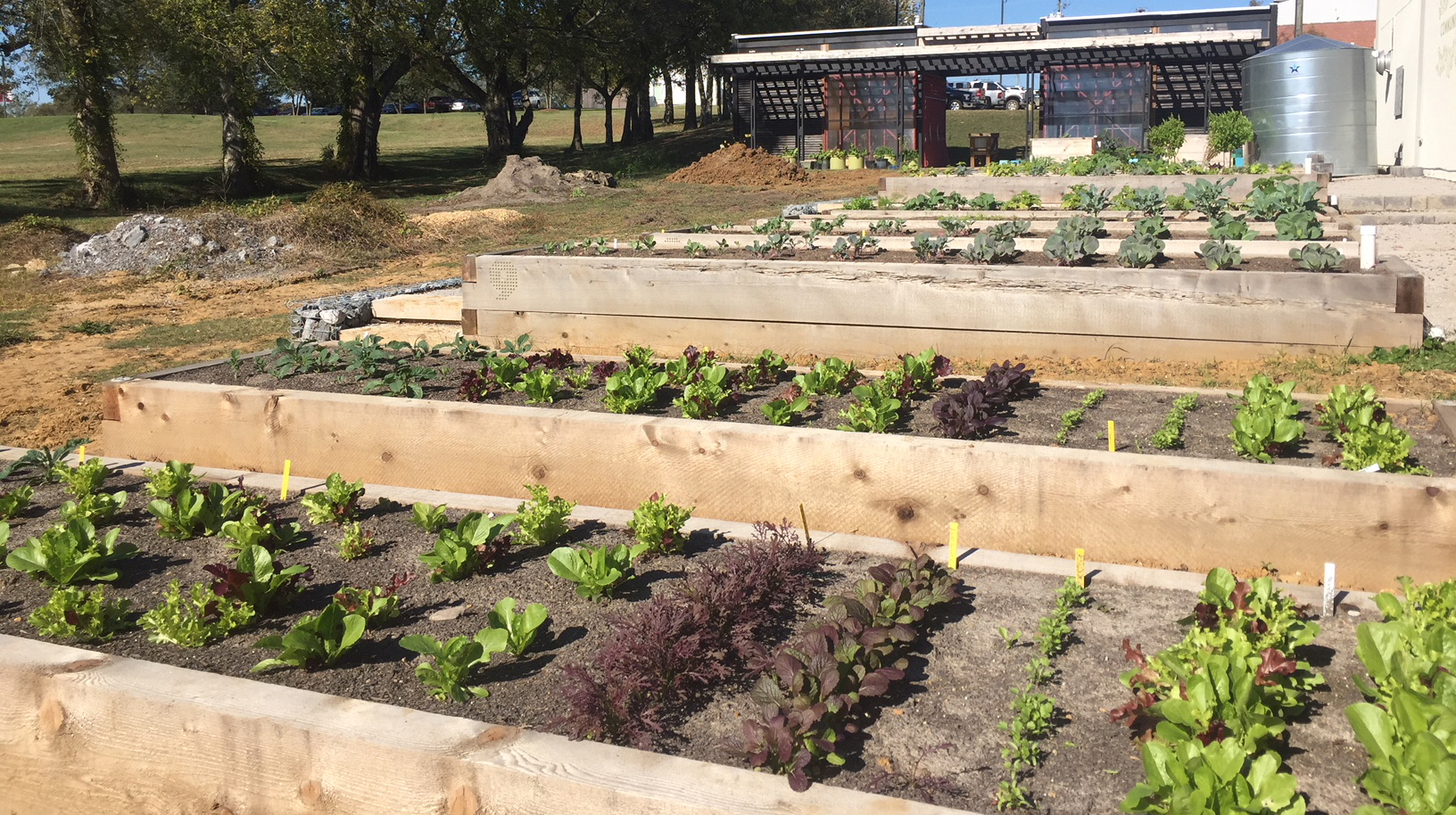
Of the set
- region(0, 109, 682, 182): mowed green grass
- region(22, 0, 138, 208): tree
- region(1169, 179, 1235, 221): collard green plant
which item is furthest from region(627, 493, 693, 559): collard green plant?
region(0, 109, 682, 182): mowed green grass

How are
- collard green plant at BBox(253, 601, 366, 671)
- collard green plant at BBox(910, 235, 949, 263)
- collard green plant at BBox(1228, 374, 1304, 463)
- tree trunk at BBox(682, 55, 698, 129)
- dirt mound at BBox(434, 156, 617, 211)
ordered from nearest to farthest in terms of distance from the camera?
1. collard green plant at BBox(253, 601, 366, 671)
2. collard green plant at BBox(1228, 374, 1304, 463)
3. collard green plant at BBox(910, 235, 949, 263)
4. dirt mound at BBox(434, 156, 617, 211)
5. tree trunk at BBox(682, 55, 698, 129)

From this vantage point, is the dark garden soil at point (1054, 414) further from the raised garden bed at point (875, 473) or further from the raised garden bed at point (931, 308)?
the raised garden bed at point (931, 308)

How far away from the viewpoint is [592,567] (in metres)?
3.88

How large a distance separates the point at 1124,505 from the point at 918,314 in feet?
10.9

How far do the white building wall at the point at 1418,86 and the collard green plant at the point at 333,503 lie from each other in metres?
17.4

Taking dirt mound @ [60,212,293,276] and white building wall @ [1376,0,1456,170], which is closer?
dirt mound @ [60,212,293,276]

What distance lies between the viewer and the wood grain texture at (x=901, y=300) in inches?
266

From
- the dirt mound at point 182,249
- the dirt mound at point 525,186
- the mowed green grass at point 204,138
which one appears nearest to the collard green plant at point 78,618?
the dirt mound at point 182,249

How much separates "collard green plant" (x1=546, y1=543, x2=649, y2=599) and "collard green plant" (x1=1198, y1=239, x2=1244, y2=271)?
501cm

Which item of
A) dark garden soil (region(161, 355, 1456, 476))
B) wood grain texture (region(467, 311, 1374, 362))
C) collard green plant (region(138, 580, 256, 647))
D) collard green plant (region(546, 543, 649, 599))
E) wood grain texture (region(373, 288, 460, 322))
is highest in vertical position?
wood grain texture (region(373, 288, 460, 322))

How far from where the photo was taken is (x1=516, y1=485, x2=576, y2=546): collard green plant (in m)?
4.33

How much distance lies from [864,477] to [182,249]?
41.0ft

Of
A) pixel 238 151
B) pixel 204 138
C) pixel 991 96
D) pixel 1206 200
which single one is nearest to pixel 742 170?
pixel 238 151

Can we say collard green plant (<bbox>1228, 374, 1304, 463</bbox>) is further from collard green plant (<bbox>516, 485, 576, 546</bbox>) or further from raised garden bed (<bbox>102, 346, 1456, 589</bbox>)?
collard green plant (<bbox>516, 485, 576, 546</bbox>)
